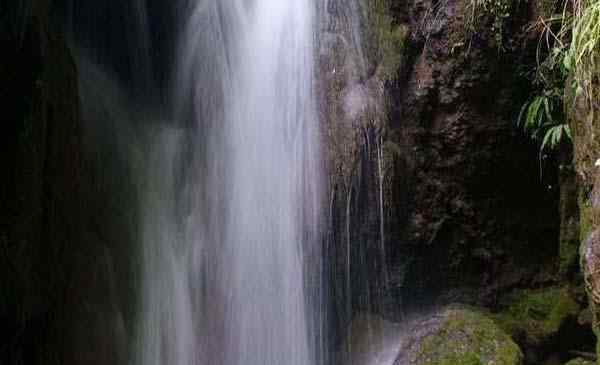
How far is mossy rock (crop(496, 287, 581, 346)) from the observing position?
5.42 m

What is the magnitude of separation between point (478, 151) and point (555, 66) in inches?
40.3

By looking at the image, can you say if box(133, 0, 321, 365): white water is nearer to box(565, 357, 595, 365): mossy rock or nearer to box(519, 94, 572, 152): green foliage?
box(519, 94, 572, 152): green foliage

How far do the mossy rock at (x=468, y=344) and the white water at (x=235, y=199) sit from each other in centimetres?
109

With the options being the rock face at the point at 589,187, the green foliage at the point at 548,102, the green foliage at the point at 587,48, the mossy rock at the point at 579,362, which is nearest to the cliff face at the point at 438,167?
the green foliage at the point at 548,102

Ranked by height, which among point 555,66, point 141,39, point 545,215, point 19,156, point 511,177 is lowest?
point 545,215

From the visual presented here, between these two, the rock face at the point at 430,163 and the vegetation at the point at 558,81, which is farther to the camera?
the rock face at the point at 430,163

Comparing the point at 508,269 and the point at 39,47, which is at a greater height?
the point at 39,47

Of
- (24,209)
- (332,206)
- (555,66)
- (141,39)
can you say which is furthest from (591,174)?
(141,39)

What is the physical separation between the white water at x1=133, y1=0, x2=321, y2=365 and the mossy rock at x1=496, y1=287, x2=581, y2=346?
1.92 metres

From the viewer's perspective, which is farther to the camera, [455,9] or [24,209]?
[455,9]

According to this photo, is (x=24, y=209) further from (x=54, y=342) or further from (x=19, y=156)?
(x=54, y=342)

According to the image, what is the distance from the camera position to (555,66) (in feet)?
17.4

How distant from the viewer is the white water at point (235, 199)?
17.6 ft

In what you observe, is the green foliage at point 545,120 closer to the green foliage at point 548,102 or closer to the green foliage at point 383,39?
the green foliage at point 548,102
